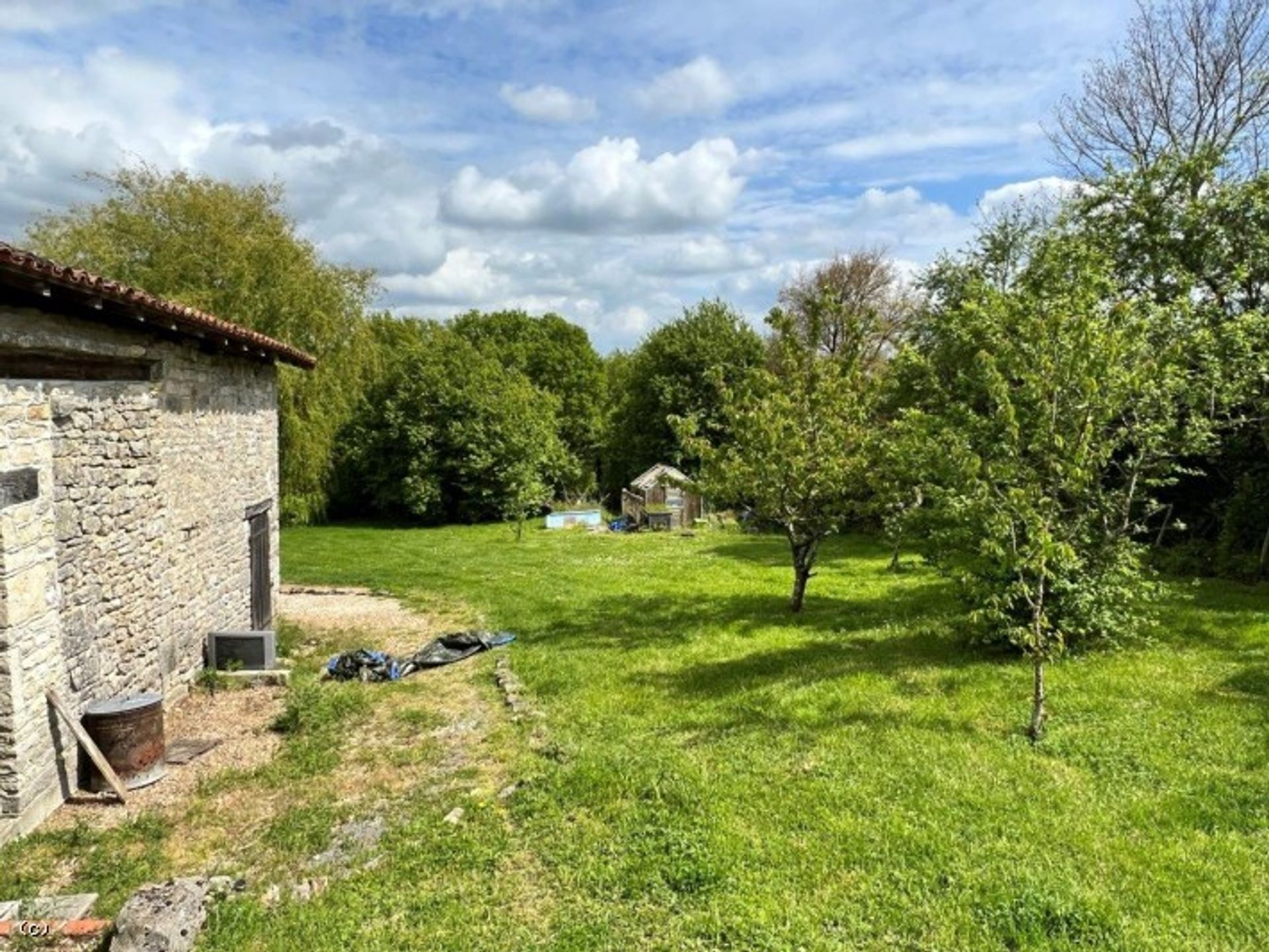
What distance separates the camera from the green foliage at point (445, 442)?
103 ft

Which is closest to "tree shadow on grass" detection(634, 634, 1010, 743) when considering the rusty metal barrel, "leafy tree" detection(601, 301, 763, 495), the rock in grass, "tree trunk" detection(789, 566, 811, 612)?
"tree trunk" detection(789, 566, 811, 612)

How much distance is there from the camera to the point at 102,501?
25.5 ft

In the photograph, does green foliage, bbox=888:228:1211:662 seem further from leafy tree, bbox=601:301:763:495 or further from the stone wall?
leafy tree, bbox=601:301:763:495

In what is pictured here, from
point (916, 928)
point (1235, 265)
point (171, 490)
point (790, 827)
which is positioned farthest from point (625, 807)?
point (1235, 265)

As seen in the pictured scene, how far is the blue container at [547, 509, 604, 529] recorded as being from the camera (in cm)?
2961

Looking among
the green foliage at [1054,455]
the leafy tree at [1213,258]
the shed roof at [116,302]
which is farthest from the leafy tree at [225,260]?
the leafy tree at [1213,258]

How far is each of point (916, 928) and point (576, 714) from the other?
451cm

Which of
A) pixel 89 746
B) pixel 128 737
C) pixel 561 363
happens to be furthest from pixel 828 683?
pixel 561 363

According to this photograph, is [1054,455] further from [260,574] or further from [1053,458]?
[260,574]

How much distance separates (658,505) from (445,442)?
8878mm

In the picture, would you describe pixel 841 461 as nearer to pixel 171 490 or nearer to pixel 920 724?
pixel 920 724

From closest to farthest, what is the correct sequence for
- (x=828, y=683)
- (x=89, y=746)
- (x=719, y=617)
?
(x=89, y=746) → (x=828, y=683) → (x=719, y=617)

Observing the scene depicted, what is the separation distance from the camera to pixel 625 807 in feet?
20.5

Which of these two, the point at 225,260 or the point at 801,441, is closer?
the point at 801,441
